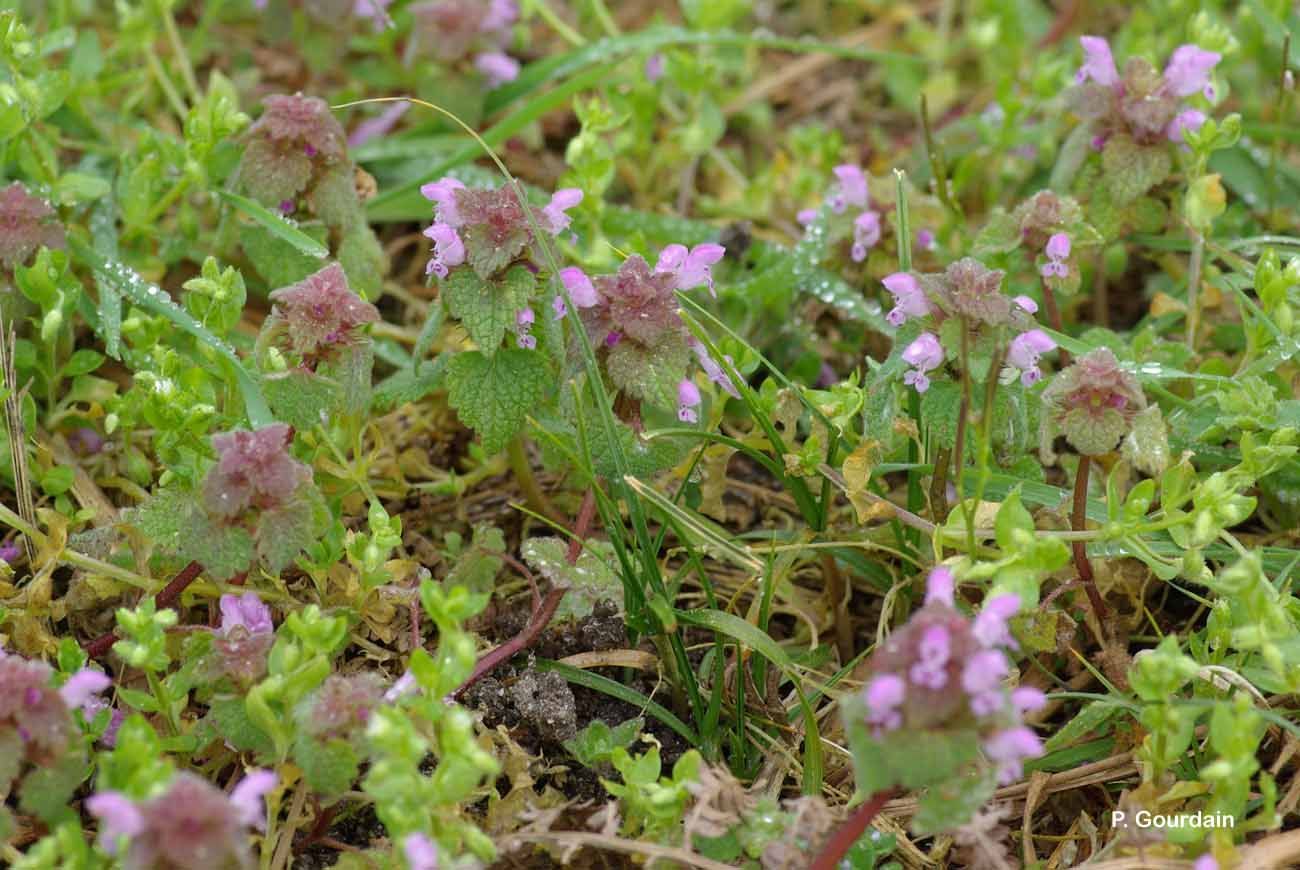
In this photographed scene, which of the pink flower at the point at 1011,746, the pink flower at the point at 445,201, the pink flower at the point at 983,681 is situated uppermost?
the pink flower at the point at 445,201

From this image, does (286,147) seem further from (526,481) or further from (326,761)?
(326,761)

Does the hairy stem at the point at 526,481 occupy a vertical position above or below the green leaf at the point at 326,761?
below

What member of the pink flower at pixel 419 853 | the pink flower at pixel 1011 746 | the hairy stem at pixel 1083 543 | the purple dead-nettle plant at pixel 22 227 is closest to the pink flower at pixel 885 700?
the pink flower at pixel 1011 746

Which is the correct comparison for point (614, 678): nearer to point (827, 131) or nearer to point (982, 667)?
point (982, 667)

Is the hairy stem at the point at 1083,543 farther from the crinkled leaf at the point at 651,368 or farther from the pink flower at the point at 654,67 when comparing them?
the pink flower at the point at 654,67

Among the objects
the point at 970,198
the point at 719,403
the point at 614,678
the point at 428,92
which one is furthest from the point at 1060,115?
the point at 614,678

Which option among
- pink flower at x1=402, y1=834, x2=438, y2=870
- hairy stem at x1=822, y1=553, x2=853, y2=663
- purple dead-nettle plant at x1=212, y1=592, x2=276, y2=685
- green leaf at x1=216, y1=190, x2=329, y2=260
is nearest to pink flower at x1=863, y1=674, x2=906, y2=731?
pink flower at x1=402, y1=834, x2=438, y2=870

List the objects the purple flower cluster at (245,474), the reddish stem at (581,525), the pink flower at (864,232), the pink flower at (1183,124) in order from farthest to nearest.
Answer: the pink flower at (864,232), the pink flower at (1183,124), the reddish stem at (581,525), the purple flower cluster at (245,474)
